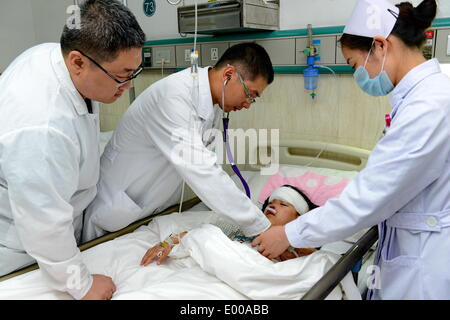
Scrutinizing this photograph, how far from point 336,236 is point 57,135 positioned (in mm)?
1050

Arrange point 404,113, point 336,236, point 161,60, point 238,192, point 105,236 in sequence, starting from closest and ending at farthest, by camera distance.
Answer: point 404,113
point 336,236
point 238,192
point 105,236
point 161,60

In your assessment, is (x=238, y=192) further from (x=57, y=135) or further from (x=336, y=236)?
(x=57, y=135)

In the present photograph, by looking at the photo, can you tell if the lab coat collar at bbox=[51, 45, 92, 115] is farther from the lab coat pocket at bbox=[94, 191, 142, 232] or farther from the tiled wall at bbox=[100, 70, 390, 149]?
the tiled wall at bbox=[100, 70, 390, 149]

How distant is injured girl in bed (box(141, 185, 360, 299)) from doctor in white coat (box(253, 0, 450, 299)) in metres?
0.13

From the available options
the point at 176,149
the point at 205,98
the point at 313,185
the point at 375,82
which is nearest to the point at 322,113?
the point at 313,185

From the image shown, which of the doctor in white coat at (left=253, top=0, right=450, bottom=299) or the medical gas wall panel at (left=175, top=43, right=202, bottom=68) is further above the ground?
the medical gas wall panel at (left=175, top=43, right=202, bottom=68)

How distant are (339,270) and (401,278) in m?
0.24

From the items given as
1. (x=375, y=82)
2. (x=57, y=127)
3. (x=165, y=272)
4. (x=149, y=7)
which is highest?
(x=149, y=7)

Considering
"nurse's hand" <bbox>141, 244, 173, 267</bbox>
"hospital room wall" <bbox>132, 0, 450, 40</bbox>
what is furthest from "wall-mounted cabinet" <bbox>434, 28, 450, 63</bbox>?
"nurse's hand" <bbox>141, 244, 173, 267</bbox>

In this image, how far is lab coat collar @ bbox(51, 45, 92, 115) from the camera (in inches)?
54.0

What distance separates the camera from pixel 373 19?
4.37 feet

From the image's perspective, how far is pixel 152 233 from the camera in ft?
6.50

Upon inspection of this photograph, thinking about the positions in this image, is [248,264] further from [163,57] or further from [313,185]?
[163,57]

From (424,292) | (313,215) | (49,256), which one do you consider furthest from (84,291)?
(424,292)
